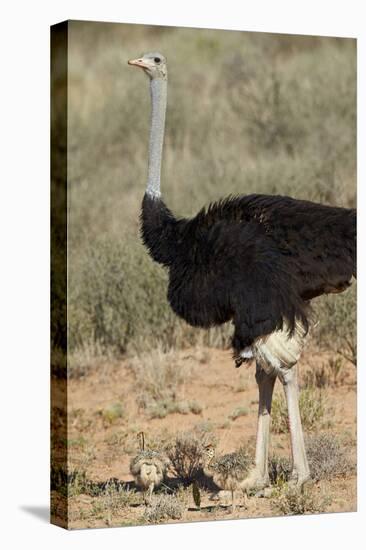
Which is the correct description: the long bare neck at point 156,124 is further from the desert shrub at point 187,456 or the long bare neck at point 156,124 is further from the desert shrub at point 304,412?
the desert shrub at point 304,412

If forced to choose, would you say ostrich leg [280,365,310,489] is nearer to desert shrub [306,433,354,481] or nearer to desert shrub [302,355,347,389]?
desert shrub [306,433,354,481]

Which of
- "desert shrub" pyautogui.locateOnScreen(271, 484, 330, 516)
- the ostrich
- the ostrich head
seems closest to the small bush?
the ostrich

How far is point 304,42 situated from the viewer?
19.5 m

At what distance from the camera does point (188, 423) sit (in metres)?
11.5

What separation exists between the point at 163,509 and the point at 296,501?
87 centimetres

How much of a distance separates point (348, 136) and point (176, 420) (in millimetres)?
4783

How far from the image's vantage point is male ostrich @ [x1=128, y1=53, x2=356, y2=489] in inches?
358

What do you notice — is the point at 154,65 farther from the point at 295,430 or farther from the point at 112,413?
the point at 112,413

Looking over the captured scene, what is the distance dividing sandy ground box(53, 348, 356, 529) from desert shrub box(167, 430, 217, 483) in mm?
217

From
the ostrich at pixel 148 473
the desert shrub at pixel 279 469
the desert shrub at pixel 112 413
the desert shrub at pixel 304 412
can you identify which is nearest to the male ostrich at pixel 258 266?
the desert shrub at pixel 279 469

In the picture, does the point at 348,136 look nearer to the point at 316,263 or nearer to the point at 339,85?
the point at 339,85

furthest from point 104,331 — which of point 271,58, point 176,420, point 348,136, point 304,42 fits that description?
point 304,42

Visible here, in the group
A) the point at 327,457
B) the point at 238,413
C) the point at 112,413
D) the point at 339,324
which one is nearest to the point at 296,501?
the point at 327,457

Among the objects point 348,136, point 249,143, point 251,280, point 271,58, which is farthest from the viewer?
point 271,58
